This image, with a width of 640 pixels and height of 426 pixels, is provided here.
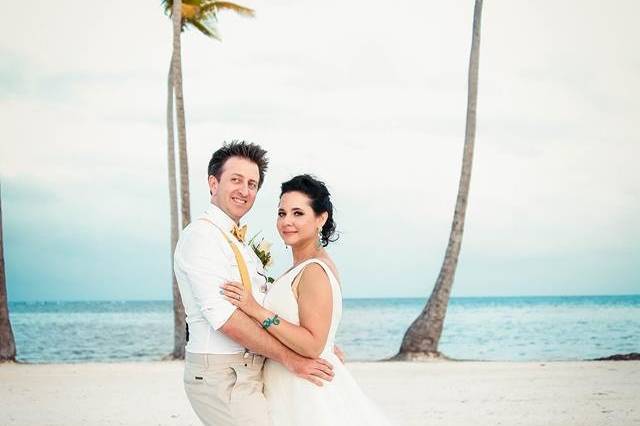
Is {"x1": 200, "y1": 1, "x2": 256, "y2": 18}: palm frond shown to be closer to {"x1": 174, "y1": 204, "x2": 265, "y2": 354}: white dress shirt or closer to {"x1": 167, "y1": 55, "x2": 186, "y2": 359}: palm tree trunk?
{"x1": 167, "y1": 55, "x2": 186, "y2": 359}: palm tree trunk

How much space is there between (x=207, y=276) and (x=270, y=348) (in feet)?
1.46

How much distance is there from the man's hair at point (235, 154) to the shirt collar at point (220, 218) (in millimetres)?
210

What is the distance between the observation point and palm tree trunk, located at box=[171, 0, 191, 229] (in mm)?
16484

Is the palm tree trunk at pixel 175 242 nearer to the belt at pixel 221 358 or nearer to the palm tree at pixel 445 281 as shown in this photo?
the palm tree at pixel 445 281

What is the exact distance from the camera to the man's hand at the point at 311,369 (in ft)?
14.4

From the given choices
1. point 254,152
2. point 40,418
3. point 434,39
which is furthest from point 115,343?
point 254,152

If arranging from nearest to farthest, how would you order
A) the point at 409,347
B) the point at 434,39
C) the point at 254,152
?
the point at 254,152
the point at 409,347
the point at 434,39

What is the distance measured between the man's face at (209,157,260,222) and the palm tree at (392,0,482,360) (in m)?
11.4

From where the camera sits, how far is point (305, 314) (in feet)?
14.3

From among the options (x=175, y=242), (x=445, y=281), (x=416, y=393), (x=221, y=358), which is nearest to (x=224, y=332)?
(x=221, y=358)

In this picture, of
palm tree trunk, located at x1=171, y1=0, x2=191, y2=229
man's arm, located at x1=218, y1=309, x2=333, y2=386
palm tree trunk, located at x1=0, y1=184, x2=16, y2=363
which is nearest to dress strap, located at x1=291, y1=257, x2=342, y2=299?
man's arm, located at x1=218, y1=309, x2=333, y2=386

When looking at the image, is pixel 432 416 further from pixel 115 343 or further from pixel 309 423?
pixel 115 343

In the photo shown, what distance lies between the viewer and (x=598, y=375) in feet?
41.4

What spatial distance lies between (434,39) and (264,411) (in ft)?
114
